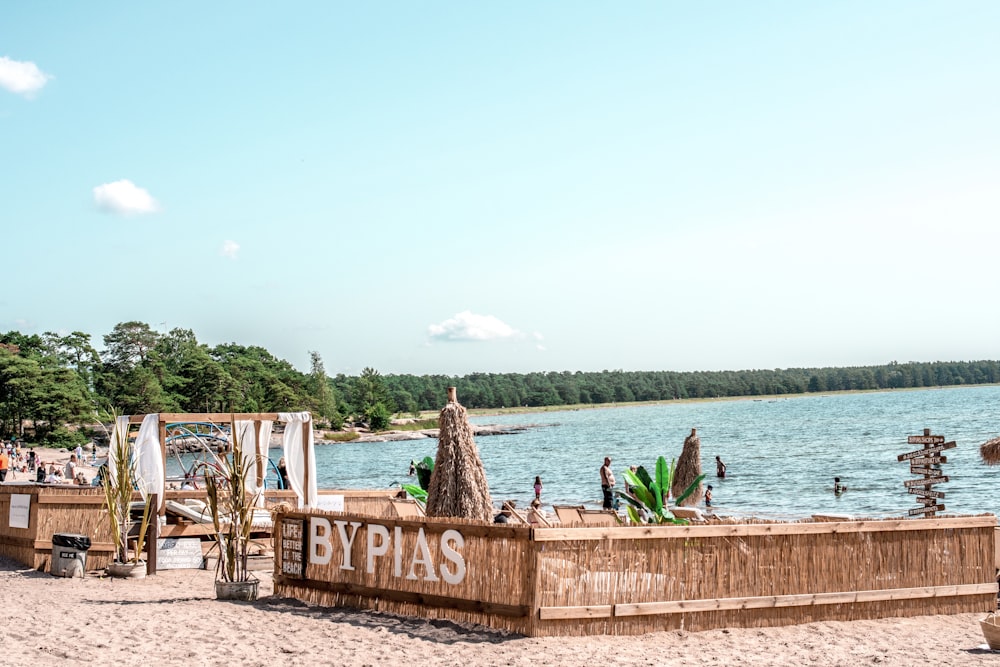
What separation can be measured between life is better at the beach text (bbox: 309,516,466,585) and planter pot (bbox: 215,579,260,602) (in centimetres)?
93

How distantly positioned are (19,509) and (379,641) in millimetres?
8518

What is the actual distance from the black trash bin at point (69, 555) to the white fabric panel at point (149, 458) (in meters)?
1.12

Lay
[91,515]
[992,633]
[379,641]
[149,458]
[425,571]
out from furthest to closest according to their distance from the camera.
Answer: [149,458] → [91,515] → [425,571] → [379,641] → [992,633]

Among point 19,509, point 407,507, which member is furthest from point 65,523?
point 407,507

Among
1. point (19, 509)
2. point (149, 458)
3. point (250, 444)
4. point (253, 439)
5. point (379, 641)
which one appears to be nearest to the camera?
point (379, 641)

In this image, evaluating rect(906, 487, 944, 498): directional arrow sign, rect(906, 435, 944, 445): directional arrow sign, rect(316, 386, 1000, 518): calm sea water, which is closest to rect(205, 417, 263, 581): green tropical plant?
rect(906, 435, 944, 445): directional arrow sign

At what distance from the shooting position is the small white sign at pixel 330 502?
15.9 metres

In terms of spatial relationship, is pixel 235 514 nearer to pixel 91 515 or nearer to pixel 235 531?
pixel 235 531

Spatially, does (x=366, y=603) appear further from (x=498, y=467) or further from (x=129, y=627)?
(x=498, y=467)

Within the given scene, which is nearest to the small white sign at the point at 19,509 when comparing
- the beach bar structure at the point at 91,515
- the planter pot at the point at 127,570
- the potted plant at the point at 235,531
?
the beach bar structure at the point at 91,515

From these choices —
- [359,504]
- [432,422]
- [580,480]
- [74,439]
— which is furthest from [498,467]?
[432,422]

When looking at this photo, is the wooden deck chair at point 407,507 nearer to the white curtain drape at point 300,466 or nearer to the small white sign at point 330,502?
the small white sign at point 330,502

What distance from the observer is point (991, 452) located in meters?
15.4

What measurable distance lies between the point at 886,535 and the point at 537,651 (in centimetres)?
428
